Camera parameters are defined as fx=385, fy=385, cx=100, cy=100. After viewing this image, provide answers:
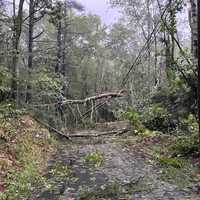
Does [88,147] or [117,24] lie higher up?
[117,24]

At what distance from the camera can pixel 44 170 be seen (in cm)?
1033

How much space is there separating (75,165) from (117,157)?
1.65m

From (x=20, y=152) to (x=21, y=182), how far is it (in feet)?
7.62

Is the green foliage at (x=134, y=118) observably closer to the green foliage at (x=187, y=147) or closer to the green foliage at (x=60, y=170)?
the green foliage at (x=187, y=147)

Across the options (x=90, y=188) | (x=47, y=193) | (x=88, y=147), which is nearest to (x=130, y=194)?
(x=90, y=188)

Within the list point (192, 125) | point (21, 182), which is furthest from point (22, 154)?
point (192, 125)

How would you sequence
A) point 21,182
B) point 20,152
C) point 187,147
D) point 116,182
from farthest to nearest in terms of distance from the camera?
point 187,147 < point 20,152 < point 116,182 < point 21,182

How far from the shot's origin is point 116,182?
8656mm

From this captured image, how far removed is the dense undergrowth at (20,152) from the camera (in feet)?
26.8

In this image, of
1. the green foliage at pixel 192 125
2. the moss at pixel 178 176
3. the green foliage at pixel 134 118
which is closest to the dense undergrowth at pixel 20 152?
the moss at pixel 178 176

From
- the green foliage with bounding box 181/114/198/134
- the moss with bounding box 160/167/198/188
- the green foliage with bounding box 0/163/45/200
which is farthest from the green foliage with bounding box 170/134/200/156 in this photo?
the green foliage with bounding box 0/163/45/200

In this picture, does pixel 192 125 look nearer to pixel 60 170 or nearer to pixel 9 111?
pixel 60 170

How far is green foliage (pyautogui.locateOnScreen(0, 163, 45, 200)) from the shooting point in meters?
7.67

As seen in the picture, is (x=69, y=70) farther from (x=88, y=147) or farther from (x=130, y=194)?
(x=130, y=194)
